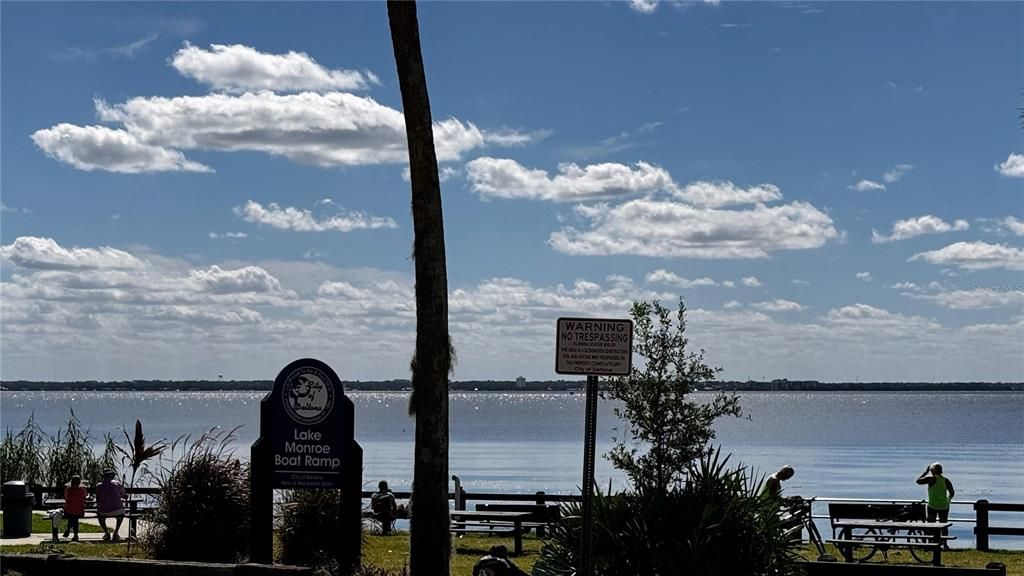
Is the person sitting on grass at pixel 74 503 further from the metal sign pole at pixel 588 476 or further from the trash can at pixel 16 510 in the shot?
the metal sign pole at pixel 588 476

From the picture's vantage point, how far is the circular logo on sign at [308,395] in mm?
15992

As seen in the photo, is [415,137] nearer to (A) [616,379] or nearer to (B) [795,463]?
(A) [616,379]

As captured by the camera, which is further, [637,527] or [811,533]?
[811,533]

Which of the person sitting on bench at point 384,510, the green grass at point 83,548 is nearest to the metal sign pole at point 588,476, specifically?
the green grass at point 83,548

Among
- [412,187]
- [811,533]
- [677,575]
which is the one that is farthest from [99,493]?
Result: [677,575]

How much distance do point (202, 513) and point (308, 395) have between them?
1998 mm

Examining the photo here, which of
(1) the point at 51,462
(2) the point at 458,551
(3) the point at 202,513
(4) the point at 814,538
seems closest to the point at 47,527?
(2) the point at 458,551

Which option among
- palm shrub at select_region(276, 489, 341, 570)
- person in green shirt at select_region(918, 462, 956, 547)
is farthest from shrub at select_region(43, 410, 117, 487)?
person in green shirt at select_region(918, 462, 956, 547)

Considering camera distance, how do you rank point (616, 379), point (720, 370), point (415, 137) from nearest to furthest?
point (415, 137) → point (616, 379) → point (720, 370)

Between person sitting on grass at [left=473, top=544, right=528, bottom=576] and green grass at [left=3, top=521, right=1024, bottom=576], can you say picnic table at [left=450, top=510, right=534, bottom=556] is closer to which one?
green grass at [left=3, top=521, right=1024, bottom=576]

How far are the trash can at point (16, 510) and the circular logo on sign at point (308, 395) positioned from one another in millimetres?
8304

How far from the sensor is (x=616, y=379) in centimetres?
2067

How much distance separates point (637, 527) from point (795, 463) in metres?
64.5

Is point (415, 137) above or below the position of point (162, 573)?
above
